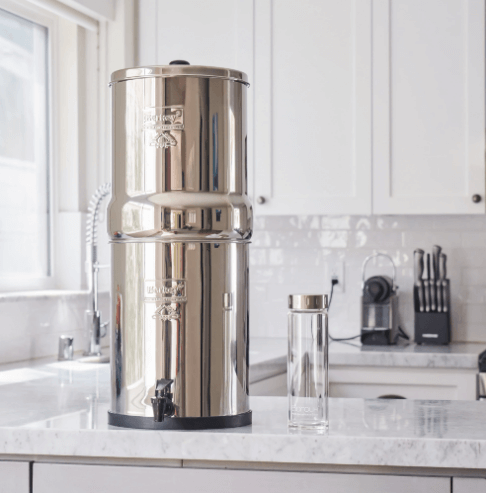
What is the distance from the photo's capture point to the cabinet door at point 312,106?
119 inches

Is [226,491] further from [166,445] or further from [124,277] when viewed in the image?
[124,277]

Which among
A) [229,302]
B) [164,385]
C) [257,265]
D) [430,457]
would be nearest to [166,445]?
[164,385]

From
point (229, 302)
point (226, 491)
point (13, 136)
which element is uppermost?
point (13, 136)

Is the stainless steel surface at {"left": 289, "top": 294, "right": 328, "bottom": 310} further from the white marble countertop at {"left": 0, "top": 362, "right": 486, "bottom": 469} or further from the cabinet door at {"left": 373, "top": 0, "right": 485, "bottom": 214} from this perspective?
the cabinet door at {"left": 373, "top": 0, "right": 485, "bottom": 214}

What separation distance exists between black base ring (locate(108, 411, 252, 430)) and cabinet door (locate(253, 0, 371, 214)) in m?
1.96

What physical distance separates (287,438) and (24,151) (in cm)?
215

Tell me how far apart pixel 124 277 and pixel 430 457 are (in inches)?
20.7

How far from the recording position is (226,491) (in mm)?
1078

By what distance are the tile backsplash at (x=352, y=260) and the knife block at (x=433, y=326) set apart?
8.8 inches

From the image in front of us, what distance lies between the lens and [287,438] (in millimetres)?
1055

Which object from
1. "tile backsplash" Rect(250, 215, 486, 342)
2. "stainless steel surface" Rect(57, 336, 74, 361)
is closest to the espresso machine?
"stainless steel surface" Rect(57, 336, 74, 361)

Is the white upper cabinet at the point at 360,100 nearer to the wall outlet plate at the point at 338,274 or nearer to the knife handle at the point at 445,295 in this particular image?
the knife handle at the point at 445,295

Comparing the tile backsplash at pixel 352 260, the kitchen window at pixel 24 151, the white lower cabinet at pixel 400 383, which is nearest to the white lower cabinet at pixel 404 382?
the white lower cabinet at pixel 400 383

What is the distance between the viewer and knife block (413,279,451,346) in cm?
307
